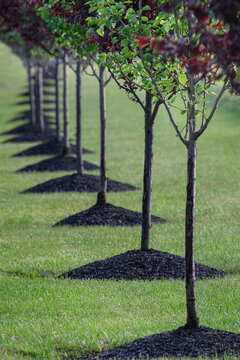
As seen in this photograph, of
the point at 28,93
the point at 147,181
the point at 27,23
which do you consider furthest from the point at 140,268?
the point at 28,93

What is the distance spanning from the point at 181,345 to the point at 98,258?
4.02 m

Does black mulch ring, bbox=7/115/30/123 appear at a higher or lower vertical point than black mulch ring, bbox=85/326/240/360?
lower

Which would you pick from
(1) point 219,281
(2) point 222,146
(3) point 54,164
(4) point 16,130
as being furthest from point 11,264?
(4) point 16,130

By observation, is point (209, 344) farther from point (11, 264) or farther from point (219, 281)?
point (11, 264)

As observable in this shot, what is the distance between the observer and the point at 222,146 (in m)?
28.3

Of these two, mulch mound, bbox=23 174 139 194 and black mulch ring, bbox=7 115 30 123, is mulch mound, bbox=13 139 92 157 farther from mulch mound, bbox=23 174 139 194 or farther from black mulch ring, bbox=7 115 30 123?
black mulch ring, bbox=7 115 30 123

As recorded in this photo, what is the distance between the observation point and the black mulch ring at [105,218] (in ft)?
40.9

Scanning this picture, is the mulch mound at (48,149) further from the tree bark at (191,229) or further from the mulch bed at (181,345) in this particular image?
the mulch bed at (181,345)

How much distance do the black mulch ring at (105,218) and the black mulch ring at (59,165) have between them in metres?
7.98

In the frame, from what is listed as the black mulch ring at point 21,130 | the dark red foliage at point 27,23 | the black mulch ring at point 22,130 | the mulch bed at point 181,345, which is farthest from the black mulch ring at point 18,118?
the mulch bed at point 181,345

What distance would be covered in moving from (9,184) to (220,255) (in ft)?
34.7

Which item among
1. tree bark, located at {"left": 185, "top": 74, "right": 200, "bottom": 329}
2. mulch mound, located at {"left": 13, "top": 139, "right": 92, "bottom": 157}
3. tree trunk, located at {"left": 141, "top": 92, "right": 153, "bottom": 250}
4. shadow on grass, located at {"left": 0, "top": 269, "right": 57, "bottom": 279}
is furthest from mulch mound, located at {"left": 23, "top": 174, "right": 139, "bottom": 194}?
tree bark, located at {"left": 185, "top": 74, "right": 200, "bottom": 329}

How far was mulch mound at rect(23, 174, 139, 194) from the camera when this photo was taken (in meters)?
16.7

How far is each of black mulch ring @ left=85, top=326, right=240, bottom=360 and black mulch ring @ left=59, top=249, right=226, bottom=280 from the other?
7.87 feet
